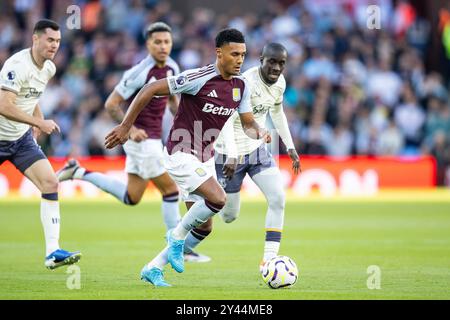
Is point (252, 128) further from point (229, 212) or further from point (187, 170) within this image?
point (229, 212)

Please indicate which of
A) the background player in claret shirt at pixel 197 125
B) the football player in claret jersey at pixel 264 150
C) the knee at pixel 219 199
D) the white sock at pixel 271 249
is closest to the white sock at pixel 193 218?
the background player in claret shirt at pixel 197 125

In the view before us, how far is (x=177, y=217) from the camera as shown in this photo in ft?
38.9

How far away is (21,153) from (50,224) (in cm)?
82

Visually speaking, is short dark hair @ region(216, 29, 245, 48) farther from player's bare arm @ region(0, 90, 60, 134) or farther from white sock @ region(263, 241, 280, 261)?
white sock @ region(263, 241, 280, 261)

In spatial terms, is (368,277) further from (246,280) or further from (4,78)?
(4,78)

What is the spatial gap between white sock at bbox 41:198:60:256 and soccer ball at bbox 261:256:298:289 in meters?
2.23

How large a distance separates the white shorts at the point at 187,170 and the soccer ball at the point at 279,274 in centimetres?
103

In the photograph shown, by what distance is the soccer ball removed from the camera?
8.77 m

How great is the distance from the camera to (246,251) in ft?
39.6

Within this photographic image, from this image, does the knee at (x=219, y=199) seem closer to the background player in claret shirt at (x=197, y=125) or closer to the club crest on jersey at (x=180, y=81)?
the background player in claret shirt at (x=197, y=125)

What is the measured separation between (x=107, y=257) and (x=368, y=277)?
136 inches

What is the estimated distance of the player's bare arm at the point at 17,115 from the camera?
30.3 feet
